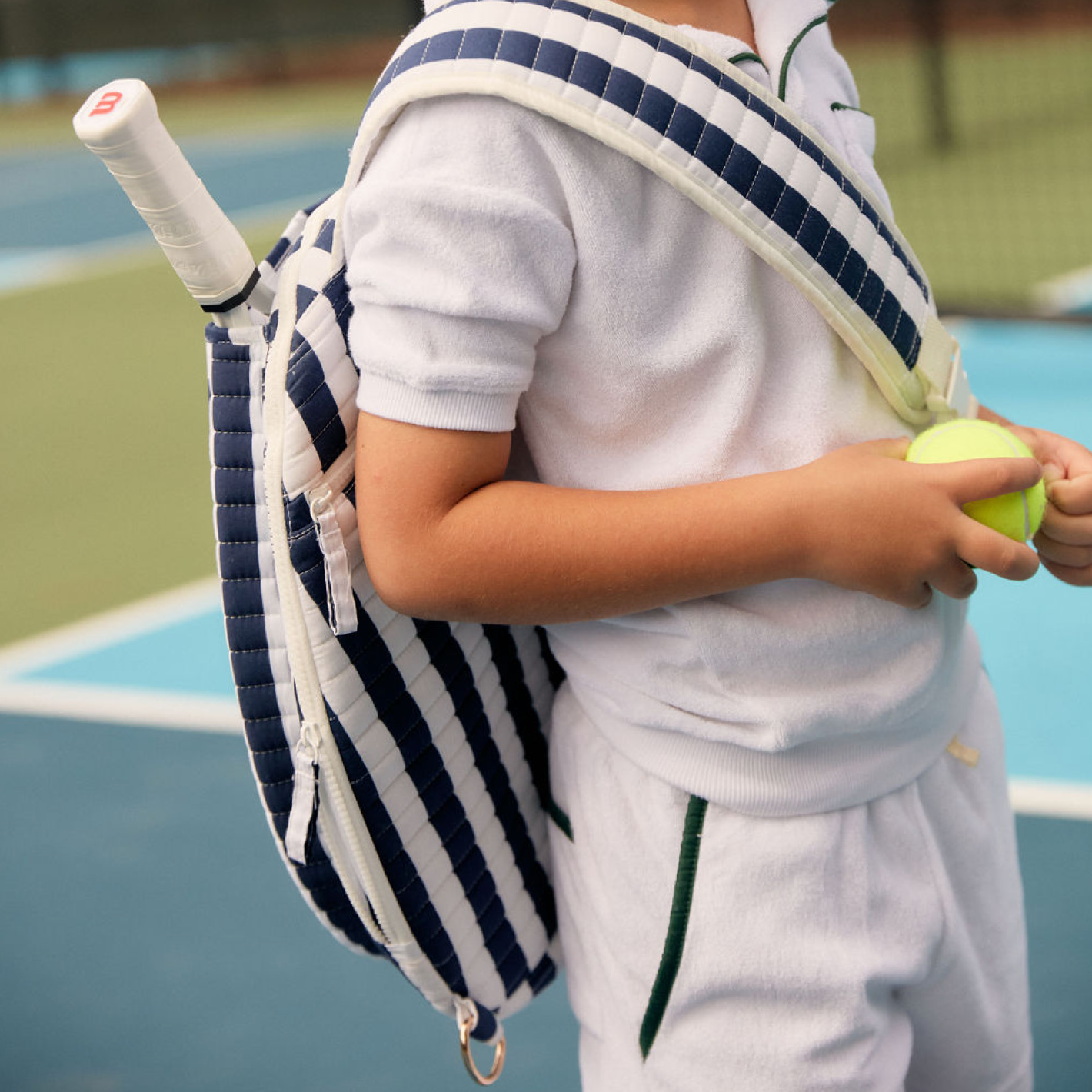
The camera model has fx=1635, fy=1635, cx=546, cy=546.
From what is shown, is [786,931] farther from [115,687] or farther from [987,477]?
[115,687]

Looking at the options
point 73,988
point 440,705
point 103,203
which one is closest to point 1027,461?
point 440,705

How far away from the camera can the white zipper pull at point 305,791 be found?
0.83m

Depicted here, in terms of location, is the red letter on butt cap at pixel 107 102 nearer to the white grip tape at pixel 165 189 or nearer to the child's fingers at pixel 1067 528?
the white grip tape at pixel 165 189

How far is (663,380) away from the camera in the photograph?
0.80 meters

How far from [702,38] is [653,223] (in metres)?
0.10

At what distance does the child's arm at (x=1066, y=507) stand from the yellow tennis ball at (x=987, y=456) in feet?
0.05

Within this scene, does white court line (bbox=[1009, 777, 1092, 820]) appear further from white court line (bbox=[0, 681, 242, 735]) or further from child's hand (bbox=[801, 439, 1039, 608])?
child's hand (bbox=[801, 439, 1039, 608])

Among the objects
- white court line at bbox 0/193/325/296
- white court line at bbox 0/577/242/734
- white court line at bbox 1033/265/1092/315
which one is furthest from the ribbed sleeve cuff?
white court line at bbox 0/193/325/296

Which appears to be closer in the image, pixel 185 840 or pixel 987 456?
pixel 987 456

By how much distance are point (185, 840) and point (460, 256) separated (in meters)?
1.57

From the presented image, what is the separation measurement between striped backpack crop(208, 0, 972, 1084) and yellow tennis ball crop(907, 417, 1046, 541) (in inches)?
0.9

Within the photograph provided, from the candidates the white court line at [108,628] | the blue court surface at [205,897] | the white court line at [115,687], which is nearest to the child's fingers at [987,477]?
the blue court surface at [205,897]

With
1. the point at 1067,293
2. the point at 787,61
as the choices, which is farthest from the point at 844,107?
the point at 1067,293

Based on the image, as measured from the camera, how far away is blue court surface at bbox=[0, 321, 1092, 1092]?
1.70 meters
